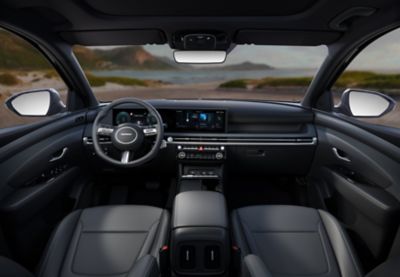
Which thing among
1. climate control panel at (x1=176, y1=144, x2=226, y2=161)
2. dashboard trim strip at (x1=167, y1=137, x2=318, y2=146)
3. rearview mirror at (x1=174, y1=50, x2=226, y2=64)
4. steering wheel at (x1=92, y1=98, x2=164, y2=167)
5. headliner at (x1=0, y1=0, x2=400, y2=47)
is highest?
headliner at (x1=0, y1=0, x2=400, y2=47)

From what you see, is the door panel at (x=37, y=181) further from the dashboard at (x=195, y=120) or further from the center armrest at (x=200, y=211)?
the center armrest at (x=200, y=211)

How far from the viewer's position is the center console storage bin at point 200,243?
2154 mm

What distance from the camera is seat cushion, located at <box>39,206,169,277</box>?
2105mm

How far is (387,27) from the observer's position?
8.30ft

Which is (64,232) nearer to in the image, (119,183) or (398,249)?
(119,183)

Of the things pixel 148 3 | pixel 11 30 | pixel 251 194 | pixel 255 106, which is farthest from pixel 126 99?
pixel 251 194

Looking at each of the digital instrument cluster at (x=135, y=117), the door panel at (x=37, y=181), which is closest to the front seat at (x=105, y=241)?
the door panel at (x=37, y=181)

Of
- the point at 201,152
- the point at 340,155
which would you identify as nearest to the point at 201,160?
the point at 201,152

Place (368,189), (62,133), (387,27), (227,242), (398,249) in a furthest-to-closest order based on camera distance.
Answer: (62,133)
(368,189)
(387,27)
(398,249)
(227,242)

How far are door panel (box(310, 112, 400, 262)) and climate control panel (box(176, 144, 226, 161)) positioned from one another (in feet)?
2.84

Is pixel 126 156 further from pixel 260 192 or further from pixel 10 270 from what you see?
pixel 260 192

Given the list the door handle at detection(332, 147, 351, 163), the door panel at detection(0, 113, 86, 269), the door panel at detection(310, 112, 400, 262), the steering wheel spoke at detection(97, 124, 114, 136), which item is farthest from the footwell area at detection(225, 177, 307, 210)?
the door panel at detection(0, 113, 86, 269)

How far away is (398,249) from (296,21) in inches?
66.5

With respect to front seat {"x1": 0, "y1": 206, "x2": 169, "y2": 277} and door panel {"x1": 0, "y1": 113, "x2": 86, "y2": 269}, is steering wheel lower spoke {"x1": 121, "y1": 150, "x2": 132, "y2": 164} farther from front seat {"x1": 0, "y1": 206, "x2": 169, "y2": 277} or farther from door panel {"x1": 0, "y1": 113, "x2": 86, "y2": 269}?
door panel {"x1": 0, "y1": 113, "x2": 86, "y2": 269}
